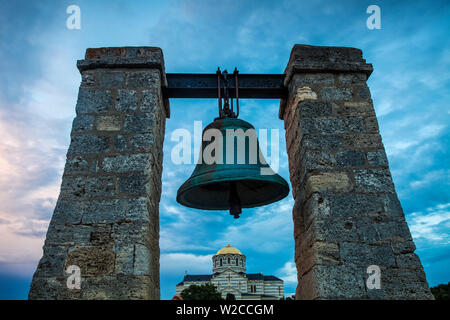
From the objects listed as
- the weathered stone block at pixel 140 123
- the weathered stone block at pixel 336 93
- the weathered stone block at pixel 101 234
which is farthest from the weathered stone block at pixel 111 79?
the weathered stone block at pixel 336 93

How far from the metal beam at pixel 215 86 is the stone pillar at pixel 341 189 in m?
0.17

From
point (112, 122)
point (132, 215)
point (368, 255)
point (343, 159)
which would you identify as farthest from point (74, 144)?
point (368, 255)

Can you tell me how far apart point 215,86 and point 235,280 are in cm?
5542

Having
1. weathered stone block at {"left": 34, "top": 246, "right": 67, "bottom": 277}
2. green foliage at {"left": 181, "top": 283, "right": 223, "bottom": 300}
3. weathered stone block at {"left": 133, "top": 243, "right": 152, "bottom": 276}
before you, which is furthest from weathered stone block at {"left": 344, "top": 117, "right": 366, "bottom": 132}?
green foliage at {"left": 181, "top": 283, "right": 223, "bottom": 300}

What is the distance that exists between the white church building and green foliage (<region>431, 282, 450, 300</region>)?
32.2 m

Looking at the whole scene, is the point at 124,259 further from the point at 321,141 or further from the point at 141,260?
the point at 321,141

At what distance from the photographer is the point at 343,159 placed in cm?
266

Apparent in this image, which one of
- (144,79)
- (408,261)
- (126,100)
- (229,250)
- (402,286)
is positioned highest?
(229,250)

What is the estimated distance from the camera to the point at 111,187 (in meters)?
2.52

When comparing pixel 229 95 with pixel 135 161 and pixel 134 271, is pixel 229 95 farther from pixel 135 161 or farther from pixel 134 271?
pixel 134 271

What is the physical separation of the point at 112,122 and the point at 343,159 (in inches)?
75.6

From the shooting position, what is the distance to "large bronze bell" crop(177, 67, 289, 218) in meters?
2.68

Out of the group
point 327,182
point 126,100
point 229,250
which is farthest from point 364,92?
point 229,250
